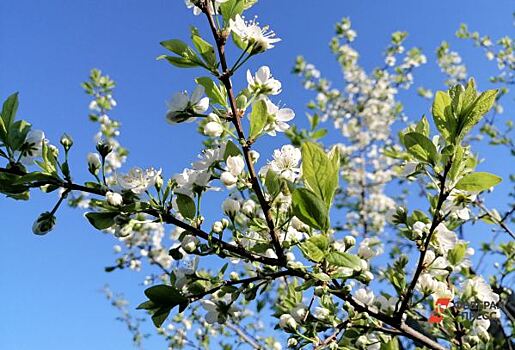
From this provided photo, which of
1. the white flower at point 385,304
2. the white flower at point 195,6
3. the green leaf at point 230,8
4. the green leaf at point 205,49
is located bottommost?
the white flower at point 385,304

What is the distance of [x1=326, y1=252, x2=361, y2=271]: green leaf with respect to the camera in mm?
1059

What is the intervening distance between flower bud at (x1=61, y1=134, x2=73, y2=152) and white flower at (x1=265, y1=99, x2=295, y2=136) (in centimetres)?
59

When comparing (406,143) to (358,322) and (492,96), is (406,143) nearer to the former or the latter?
(492,96)

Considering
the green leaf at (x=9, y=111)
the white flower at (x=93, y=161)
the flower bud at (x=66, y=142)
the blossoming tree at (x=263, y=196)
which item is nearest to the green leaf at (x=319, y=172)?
the blossoming tree at (x=263, y=196)

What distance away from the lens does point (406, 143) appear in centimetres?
128

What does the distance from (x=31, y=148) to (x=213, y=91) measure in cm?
52

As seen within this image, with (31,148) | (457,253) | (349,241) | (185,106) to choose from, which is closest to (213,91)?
(185,106)

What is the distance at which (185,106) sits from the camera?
130cm

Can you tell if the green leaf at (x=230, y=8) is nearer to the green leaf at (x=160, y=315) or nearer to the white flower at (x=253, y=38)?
the white flower at (x=253, y=38)

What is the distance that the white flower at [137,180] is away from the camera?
1.24 meters

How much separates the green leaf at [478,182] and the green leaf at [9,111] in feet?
4.11

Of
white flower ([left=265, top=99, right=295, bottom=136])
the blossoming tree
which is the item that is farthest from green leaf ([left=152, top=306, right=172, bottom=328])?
white flower ([left=265, top=99, right=295, bottom=136])

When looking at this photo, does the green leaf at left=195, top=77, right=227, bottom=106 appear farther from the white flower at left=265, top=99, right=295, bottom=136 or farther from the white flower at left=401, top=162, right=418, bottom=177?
the white flower at left=401, top=162, right=418, bottom=177

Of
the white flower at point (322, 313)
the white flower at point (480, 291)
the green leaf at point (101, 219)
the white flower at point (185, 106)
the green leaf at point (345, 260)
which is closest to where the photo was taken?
the green leaf at point (345, 260)
